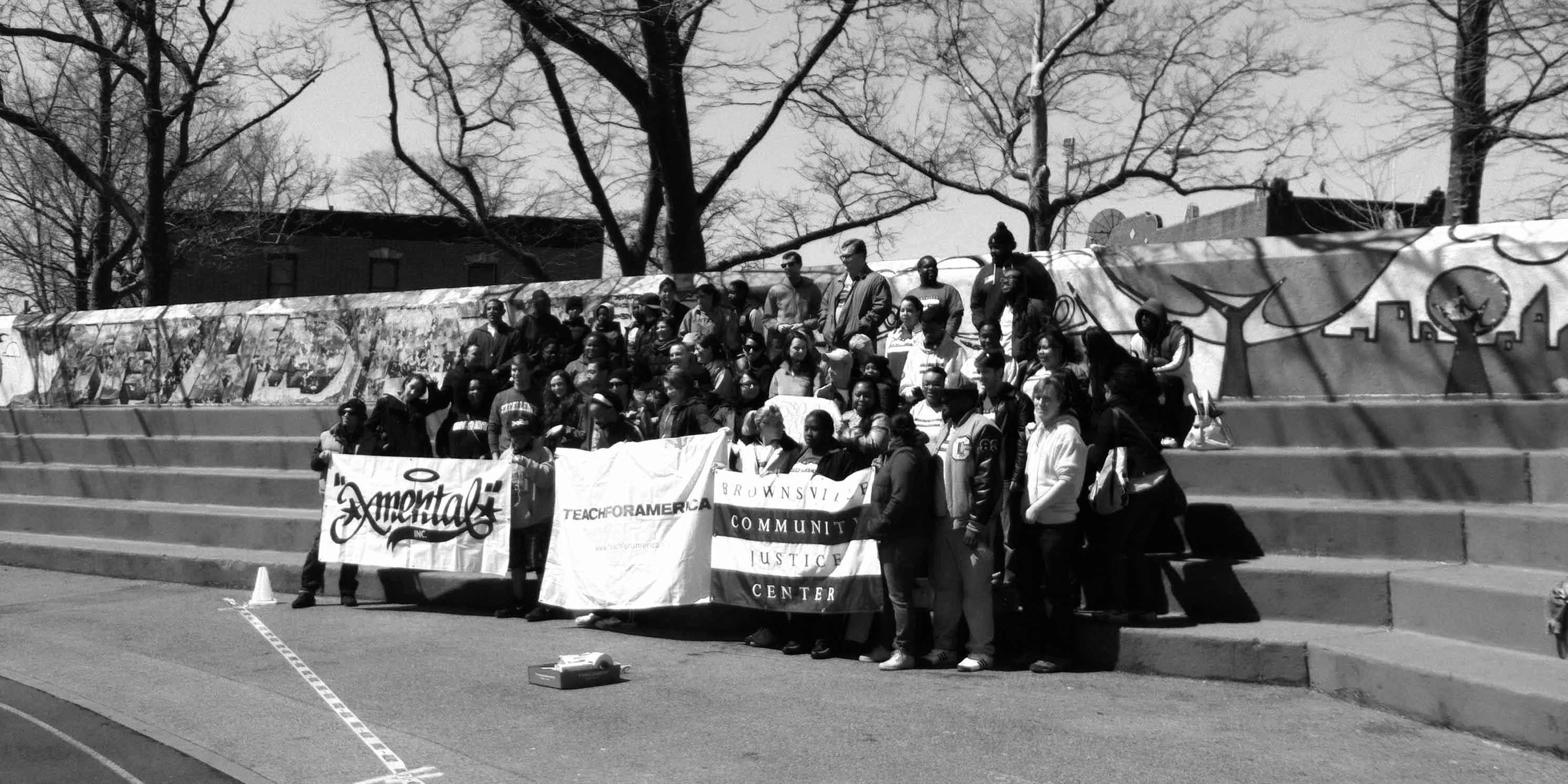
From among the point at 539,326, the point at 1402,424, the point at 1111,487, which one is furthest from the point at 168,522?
the point at 1402,424

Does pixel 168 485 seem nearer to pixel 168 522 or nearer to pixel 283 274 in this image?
pixel 168 522

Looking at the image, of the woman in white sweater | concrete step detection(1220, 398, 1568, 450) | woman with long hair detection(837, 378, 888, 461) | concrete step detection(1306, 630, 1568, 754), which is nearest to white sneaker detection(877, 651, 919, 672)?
the woman in white sweater

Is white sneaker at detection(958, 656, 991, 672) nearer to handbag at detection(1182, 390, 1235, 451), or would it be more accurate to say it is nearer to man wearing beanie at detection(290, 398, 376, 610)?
handbag at detection(1182, 390, 1235, 451)

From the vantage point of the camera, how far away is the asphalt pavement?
6645mm

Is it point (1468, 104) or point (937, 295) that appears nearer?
point (937, 295)

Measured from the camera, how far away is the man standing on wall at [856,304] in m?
12.8

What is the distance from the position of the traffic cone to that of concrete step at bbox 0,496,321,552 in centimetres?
90

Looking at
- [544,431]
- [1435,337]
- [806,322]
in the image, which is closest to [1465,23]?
[1435,337]

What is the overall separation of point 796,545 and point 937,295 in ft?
10.9

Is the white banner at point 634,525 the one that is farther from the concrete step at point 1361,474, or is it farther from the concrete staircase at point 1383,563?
the concrete step at point 1361,474

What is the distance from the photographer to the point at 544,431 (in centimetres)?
1312

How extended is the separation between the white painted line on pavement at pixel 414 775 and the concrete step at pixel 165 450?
1169cm

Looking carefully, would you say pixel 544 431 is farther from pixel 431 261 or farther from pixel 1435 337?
pixel 431 261

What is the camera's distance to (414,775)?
262 inches
